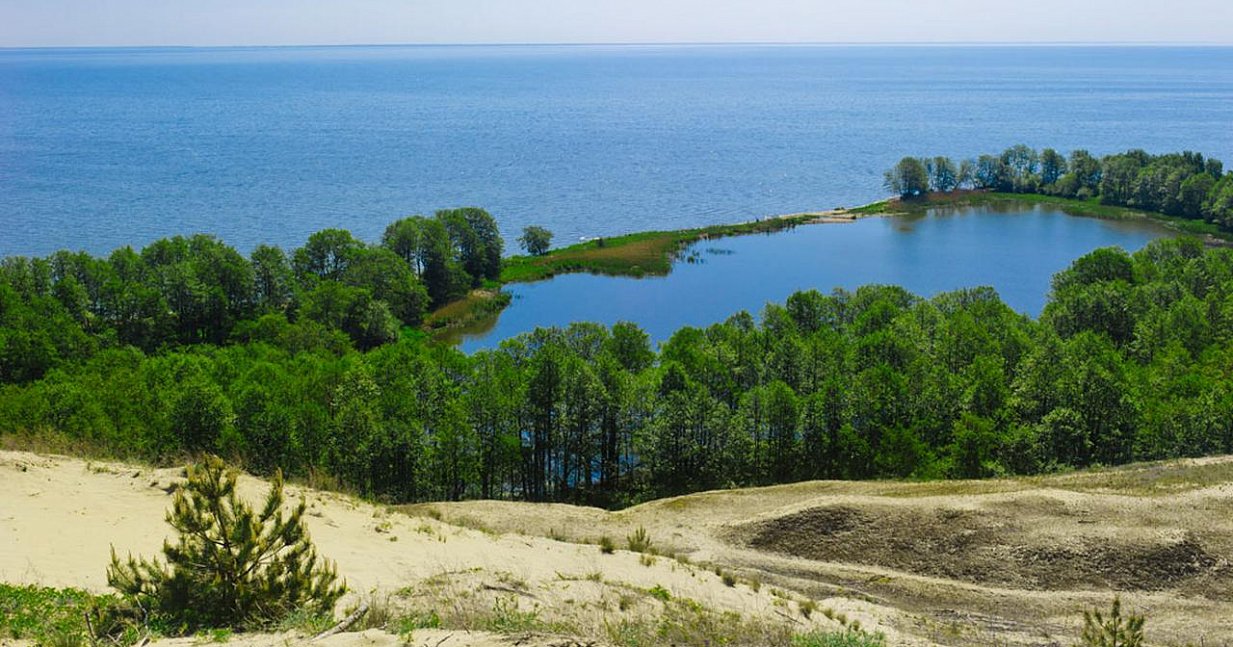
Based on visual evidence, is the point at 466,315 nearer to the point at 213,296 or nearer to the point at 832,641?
the point at 213,296

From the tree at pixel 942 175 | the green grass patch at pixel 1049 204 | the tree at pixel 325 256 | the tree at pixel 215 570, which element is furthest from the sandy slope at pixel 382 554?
the tree at pixel 942 175

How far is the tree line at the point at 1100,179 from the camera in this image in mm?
123238

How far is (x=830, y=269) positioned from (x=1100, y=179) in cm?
6608

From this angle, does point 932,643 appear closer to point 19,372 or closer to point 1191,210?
point 19,372

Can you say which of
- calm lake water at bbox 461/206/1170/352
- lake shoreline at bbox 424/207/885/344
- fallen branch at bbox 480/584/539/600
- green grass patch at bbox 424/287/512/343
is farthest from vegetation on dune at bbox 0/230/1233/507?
lake shoreline at bbox 424/207/885/344

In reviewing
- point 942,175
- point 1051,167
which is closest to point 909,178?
point 942,175

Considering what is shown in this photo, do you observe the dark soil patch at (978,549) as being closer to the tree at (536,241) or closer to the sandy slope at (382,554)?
the sandy slope at (382,554)

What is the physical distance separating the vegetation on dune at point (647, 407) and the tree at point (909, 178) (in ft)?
274

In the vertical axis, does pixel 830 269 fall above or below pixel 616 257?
below

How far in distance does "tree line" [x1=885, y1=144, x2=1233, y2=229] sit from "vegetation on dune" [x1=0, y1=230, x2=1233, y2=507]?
7958cm

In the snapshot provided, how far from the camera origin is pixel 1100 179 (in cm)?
13850

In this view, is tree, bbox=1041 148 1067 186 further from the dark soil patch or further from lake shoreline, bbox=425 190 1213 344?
the dark soil patch

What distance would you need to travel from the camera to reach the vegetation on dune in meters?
40.8

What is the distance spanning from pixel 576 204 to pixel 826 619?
10959 centimetres
